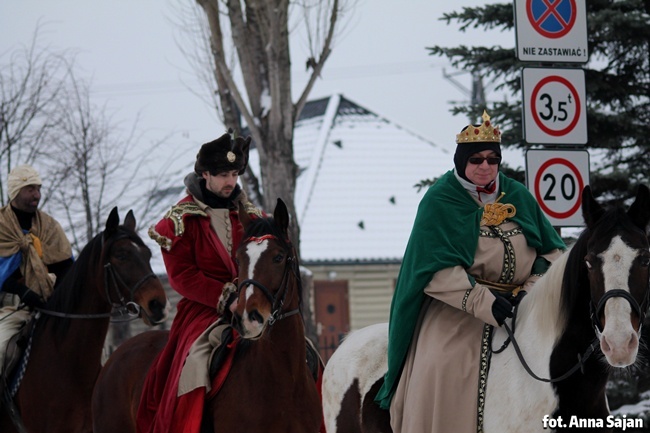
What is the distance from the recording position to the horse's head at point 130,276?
25.8ft

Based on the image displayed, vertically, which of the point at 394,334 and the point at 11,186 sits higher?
the point at 11,186

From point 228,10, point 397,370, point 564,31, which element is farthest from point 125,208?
point 397,370

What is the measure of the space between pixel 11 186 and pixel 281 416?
13.3 feet

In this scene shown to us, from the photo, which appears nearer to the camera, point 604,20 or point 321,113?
point 604,20

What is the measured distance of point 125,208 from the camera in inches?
852

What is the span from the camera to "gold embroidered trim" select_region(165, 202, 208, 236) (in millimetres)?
6715

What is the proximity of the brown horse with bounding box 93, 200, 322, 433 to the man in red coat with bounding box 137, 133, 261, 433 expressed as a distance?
0.44 meters

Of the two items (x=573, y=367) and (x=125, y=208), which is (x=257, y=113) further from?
(x=573, y=367)

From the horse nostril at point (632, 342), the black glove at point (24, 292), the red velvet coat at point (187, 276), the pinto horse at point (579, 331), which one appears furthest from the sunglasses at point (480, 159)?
the black glove at point (24, 292)

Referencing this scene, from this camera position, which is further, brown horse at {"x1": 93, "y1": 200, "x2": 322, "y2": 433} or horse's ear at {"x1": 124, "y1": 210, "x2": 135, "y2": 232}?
horse's ear at {"x1": 124, "y1": 210, "x2": 135, "y2": 232}

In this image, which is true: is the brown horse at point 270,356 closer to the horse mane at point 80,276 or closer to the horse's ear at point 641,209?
the horse's ear at point 641,209

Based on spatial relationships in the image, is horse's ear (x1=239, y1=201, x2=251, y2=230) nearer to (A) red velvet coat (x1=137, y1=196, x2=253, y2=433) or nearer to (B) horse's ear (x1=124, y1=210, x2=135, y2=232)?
(A) red velvet coat (x1=137, y1=196, x2=253, y2=433)

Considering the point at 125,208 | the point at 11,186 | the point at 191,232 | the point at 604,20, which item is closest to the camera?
the point at 191,232

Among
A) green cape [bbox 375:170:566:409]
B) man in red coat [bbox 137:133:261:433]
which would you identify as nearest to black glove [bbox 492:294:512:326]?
green cape [bbox 375:170:566:409]
